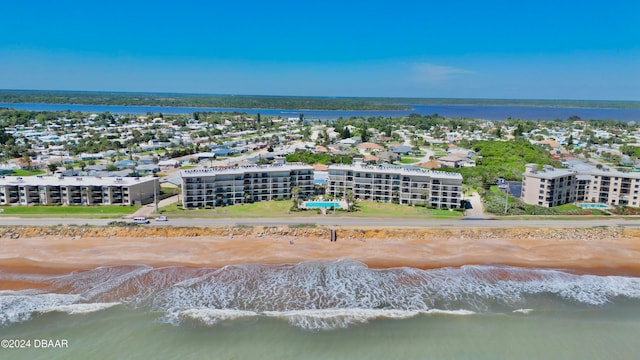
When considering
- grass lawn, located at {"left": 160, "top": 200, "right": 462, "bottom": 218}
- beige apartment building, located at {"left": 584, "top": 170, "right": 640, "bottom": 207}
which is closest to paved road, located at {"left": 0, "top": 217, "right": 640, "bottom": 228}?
grass lawn, located at {"left": 160, "top": 200, "right": 462, "bottom": 218}

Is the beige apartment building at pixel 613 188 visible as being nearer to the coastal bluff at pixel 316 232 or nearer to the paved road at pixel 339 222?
the paved road at pixel 339 222

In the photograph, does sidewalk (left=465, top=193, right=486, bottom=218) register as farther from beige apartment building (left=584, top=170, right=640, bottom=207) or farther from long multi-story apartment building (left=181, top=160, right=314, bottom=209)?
long multi-story apartment building (left=181, top=160, right=314, bottom=209)

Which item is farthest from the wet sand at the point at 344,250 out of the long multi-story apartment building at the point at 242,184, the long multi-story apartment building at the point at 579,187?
the long multi-story apartment building at the point at 242,184

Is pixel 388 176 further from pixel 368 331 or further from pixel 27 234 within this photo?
pixel 27 234

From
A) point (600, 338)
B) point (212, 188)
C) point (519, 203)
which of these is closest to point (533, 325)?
point (600, 338)

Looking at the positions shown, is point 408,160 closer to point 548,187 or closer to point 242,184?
point 548,187

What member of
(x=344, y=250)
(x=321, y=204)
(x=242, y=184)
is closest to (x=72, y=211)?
(x=242, y=184)
